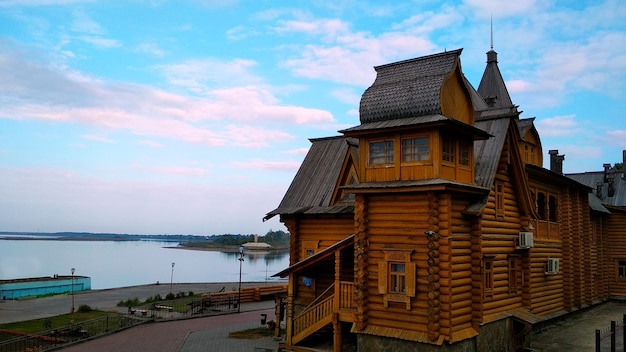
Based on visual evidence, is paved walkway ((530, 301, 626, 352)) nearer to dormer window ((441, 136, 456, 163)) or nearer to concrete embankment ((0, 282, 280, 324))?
dormer window ((441, 136, 456, 163))

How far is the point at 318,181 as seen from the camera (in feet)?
80.1

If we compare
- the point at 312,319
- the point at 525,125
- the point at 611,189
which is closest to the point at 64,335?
the point at 312,319

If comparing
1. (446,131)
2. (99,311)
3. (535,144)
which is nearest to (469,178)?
(446,131)

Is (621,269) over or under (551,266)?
under

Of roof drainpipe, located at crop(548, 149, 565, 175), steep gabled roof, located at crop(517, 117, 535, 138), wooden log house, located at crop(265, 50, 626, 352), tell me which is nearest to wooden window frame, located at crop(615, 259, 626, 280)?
roof drainpipe, located at crop(548, 149, 565, 175)

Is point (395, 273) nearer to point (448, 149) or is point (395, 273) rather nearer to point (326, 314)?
point (326, 314)

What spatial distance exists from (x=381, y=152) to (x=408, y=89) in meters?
2.22

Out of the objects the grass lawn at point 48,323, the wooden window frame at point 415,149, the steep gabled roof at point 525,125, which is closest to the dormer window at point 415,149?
the wooden window frame at point 415,149

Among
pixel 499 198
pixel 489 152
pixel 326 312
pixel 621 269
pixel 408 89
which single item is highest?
pixel 408 89

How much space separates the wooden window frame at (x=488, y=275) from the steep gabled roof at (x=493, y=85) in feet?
45.6

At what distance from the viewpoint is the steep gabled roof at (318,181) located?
75.4ft

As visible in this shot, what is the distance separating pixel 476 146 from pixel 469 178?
233 cm

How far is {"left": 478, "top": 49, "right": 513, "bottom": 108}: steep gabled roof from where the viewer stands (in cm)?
3059

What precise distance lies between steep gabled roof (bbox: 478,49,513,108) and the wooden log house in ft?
28.5
